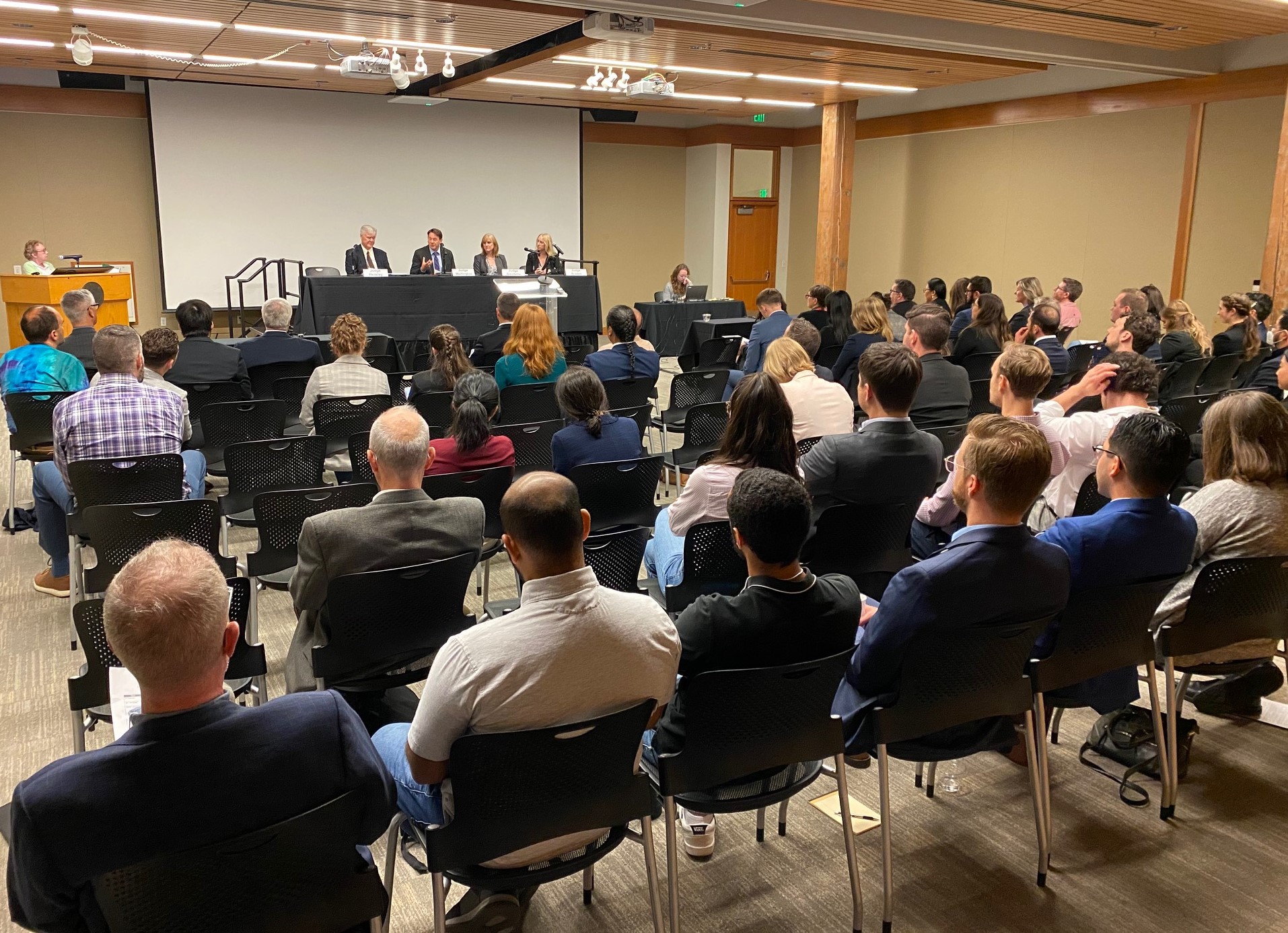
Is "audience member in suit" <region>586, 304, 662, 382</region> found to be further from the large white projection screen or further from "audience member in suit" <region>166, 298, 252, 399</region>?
the large white projection screen

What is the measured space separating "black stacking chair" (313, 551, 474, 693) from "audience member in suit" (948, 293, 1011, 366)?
17.4ft

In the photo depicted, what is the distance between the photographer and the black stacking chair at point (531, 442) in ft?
16.0

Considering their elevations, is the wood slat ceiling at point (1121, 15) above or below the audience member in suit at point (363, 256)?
above

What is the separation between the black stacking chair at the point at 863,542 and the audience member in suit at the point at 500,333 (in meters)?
3.66

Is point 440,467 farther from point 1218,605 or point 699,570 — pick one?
point 1218,605

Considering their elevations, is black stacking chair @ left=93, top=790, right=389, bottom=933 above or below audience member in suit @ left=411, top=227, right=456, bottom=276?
below

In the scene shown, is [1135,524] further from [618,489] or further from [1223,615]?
[618,489]

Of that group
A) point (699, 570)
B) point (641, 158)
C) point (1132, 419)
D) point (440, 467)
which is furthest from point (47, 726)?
point (641, 158)

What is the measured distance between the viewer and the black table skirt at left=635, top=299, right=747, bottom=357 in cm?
1294

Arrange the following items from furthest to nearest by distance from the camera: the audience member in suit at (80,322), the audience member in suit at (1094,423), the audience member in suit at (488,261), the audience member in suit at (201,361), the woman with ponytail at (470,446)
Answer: the audience member in suit at (488,261), the audience member in suit at (80,322), the audience member in suit at (201,361), the woman with ponytail at (470,446), the audience member in suit at (1094,423)

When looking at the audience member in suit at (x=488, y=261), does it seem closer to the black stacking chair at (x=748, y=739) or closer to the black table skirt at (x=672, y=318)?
the black table skirt at (x=672, y=318)

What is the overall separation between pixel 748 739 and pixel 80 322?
20.0 ft

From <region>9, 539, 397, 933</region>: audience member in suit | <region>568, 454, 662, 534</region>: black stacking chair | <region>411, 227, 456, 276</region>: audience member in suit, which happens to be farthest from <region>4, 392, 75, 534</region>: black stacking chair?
<region>411, 227, 456, 276</region>: audience member in suit

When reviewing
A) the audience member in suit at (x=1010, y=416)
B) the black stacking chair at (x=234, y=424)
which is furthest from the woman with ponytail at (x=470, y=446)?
the audience member in suit at (x=1010, y=416)
